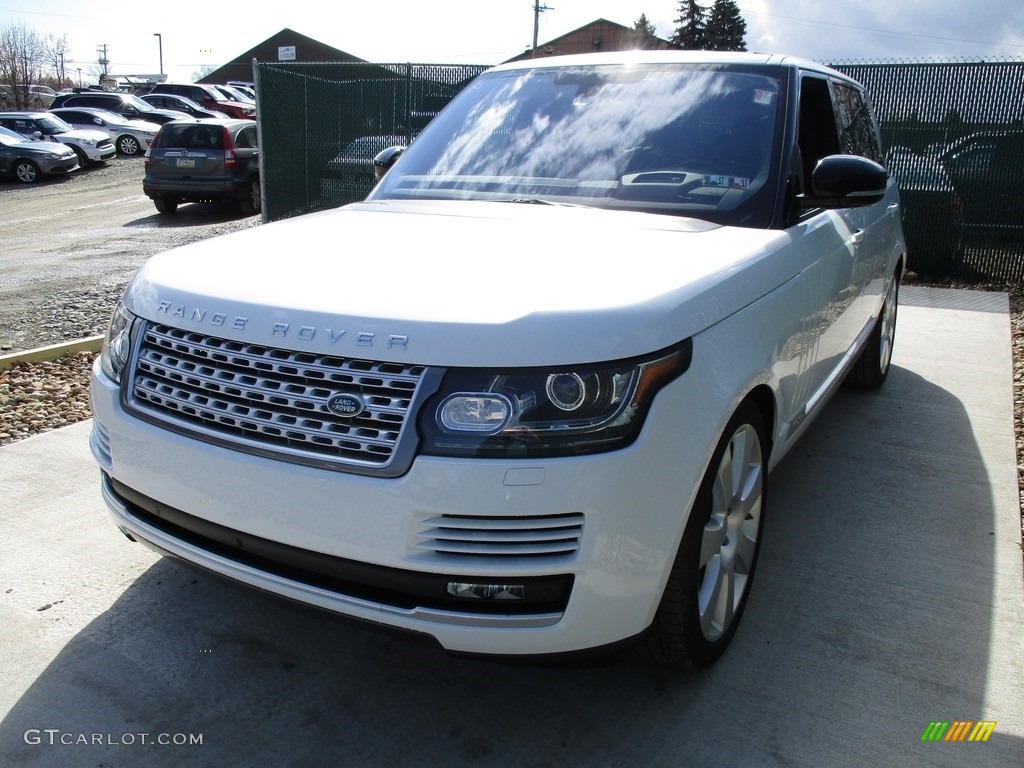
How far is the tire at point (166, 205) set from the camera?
15102 mm

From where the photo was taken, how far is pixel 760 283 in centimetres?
266

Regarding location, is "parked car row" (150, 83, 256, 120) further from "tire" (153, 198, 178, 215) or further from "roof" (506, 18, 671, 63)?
"roof" (506, 18, 671, 63)

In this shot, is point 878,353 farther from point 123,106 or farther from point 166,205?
point 123,106

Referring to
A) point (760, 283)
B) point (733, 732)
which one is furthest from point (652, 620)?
point (760, 283)

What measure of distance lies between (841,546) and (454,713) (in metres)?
1.87

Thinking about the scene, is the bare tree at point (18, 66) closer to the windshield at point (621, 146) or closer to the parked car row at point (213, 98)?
the parked car row at point (213, 98)

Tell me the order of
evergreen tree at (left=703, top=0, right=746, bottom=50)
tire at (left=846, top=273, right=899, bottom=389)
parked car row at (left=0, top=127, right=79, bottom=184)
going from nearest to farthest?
tire at (left=846, top=273, right=899, bottom=389), parked car row at (left=0, top=127, right=79, bottom=184), evergreen tree at (left=703, top=0, right=746, bottom=50)

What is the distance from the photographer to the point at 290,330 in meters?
2.11

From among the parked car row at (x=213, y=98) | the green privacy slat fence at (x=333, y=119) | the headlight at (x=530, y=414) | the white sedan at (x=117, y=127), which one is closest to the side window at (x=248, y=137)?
the green privacy slat fence at (x=333, y=119)

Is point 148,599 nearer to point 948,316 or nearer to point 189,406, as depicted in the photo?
point 189,406

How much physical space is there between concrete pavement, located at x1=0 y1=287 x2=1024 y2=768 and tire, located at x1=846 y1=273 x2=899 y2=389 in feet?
5.76

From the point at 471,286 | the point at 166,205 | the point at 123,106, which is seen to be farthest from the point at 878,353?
the point at 123,106

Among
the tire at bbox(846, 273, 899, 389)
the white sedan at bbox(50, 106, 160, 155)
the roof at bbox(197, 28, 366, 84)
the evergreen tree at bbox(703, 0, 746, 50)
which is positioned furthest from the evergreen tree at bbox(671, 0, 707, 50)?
the tire at bbox(846, 273, 899, 389)

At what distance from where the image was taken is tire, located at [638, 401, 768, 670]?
7.65 ft
